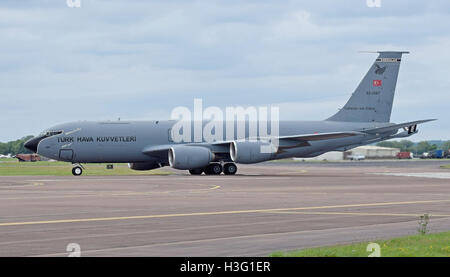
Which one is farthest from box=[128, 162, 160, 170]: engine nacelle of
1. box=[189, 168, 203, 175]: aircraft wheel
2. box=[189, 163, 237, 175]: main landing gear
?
box=[189, 163, 237, 175]: main landing gear

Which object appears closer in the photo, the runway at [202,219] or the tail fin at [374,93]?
the runway at [202,219]

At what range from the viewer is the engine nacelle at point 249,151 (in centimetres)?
6488

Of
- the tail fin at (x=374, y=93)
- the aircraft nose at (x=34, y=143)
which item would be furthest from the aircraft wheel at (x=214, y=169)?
the aircraft nose at (x=34, y=143)

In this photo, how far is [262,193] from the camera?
126ft

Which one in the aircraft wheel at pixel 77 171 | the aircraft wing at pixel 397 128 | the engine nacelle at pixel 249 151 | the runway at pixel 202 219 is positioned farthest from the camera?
the aircraft wing at pixel 397 128

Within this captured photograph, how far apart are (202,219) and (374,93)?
48.8 m

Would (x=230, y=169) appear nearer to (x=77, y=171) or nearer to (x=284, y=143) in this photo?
(x=284, y=143)

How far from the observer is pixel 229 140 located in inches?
2702

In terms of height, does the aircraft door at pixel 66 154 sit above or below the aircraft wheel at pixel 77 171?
above

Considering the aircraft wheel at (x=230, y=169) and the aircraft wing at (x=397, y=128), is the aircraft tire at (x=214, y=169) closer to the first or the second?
the aircraft wheel at (x=230, y=169)
